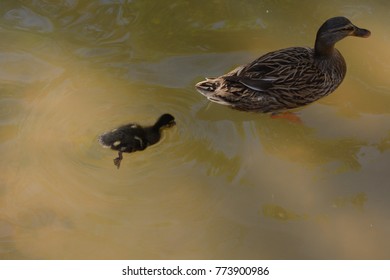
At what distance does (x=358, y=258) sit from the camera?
3.26 m

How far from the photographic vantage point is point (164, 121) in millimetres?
3844

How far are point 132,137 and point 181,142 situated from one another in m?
0.37

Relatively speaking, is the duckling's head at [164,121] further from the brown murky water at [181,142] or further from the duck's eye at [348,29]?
the duck's eye at [348,29]

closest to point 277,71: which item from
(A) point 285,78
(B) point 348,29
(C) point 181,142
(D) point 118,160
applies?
(A) point 285,78

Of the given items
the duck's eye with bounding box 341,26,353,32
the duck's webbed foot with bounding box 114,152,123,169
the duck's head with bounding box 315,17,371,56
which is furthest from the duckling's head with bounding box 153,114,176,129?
the duck's eye with bounding box 341,26,353,32

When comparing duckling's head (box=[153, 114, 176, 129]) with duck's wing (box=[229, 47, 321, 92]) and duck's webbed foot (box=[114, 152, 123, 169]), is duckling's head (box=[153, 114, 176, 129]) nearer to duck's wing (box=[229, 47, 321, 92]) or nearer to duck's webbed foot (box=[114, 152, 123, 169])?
duck's webbed foot (box=[114, 152, 123, 169])

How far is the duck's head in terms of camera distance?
13.0ft

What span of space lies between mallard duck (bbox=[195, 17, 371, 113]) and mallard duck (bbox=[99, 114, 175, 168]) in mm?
444

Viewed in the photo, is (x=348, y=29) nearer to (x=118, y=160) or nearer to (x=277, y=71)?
(x=277, y=71)

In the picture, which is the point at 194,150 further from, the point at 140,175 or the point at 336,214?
the point at 336,214

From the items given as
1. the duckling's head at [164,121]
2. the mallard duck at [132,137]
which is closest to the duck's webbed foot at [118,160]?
the mallard duck at [132,137]

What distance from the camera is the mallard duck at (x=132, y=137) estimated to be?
12.1ft

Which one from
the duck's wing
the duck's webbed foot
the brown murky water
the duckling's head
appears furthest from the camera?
the duck's wing
